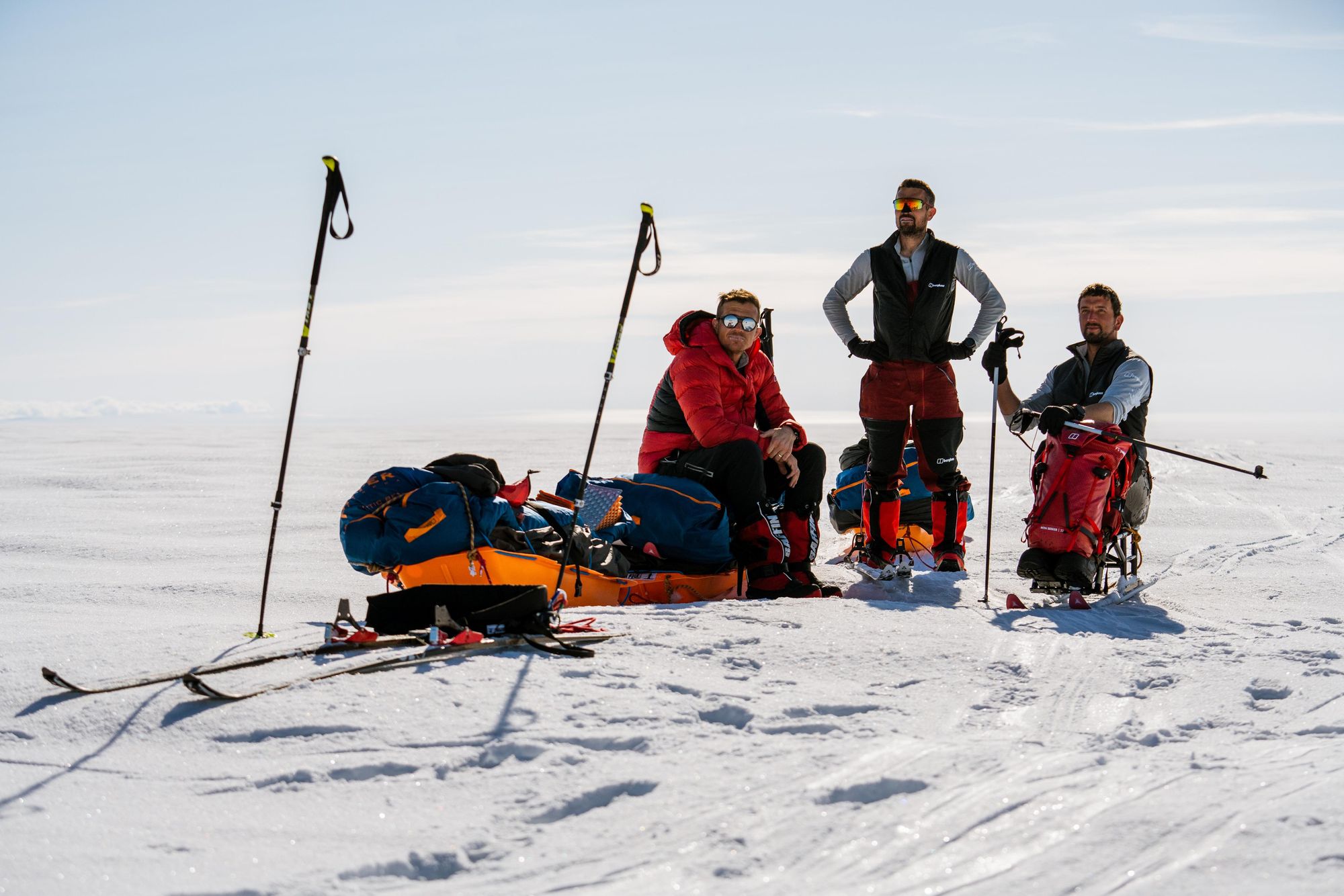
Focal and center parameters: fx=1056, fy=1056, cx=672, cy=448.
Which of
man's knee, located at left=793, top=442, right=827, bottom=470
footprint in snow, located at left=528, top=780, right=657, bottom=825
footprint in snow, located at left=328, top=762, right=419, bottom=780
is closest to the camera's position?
footprint in snow, located at left=528, top=780, right=657, bottom=825

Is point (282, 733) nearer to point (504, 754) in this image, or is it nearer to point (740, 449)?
point (504, 754)

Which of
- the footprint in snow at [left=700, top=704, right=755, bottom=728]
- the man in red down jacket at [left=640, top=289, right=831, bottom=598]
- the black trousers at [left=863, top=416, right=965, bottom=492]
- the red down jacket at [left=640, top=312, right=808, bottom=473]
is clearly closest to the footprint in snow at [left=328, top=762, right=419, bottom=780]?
the footprint in snow at [left=700, top=704, right=755, bottom=728]

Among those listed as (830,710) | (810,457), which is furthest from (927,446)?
(830,710)

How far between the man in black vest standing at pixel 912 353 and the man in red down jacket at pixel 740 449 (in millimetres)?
448

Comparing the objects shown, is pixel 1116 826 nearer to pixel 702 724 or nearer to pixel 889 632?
pixel 702 724

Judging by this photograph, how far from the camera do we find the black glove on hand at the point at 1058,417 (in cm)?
488

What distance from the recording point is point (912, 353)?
555 cm

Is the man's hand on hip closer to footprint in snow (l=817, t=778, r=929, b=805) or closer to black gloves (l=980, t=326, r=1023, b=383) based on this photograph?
black gloves (l=980, t=326, r=1023, b=383)

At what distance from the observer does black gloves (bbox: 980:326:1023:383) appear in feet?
18.2

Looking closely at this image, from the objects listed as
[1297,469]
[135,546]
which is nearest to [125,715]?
[135,546]

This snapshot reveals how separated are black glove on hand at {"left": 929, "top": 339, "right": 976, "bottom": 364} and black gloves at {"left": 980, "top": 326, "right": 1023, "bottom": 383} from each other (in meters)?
0.09

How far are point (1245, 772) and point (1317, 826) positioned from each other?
0.32 metres

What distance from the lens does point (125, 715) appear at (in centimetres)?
270

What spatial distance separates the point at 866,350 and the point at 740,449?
41.0 inches
